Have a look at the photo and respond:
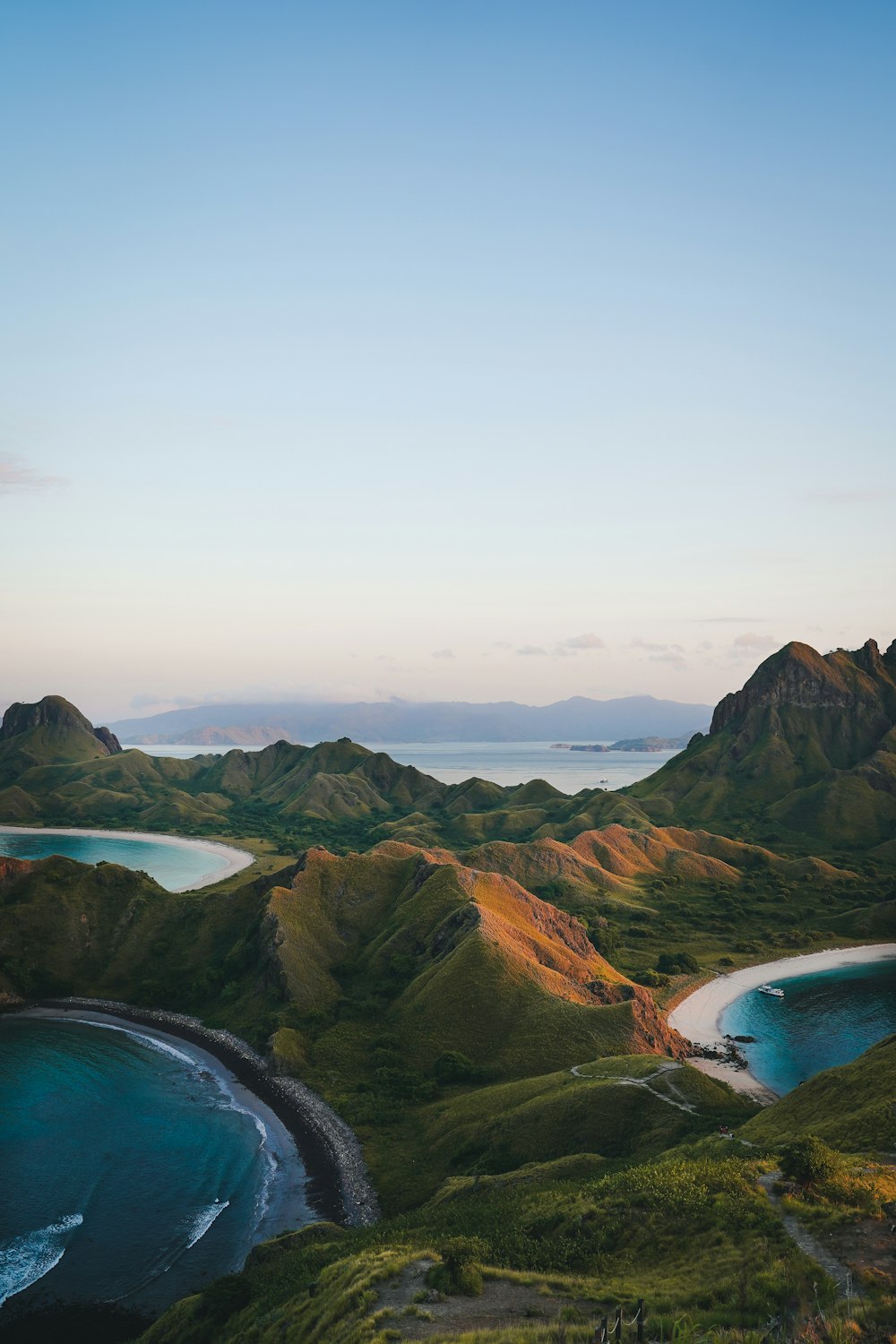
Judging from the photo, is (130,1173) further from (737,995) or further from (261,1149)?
(737,995)

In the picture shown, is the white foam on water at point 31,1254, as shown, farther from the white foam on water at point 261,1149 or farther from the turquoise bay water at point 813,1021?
the turquoise bay water at point 813,1021

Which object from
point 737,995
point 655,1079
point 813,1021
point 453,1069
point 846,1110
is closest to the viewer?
point 846,1110

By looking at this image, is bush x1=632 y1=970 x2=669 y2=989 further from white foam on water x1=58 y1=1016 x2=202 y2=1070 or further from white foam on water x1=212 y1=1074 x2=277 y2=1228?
white foam on water x1=58 y1=1016 x2=202 y2=1070

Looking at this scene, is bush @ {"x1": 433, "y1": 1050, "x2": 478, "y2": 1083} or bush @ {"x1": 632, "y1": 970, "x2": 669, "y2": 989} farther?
bush @ {"x1": 632, "y1": 970, "x2": 669, "y2": 989}

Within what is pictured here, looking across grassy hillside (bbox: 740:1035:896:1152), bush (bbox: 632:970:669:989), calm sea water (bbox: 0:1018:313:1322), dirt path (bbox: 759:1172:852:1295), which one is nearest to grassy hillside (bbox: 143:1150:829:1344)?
dirt path (bbox: 759:1172:852:1295)

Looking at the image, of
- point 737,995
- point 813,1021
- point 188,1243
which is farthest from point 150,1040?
point 813,1021

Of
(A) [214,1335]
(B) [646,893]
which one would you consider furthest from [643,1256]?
(B) [646,893]

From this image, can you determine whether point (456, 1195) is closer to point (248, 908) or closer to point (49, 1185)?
point (49, 1185)
